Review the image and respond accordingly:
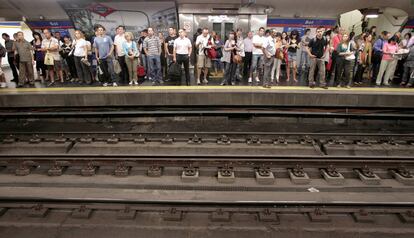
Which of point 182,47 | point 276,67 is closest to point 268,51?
point 276,67

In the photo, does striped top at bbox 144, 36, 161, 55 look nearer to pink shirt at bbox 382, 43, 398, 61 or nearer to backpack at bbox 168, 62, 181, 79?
backpack at bbox 168, 62, 181, 79

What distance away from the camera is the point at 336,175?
514 centimetres

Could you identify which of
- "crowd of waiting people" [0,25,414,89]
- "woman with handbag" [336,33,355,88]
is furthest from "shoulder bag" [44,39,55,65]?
"woman with handbag" [336,33,355,88]

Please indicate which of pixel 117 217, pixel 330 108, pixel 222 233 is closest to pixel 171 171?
pixel 117 217

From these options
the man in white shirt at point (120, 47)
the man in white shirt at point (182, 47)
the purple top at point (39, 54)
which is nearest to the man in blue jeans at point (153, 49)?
the man in white shirt at point (182, 47)

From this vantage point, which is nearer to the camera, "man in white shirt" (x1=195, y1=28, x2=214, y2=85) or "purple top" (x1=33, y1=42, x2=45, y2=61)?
"man in white shirt" (x1=195, y1=28, x2=214, y2=85)

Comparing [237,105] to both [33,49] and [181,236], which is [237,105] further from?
[33,49]

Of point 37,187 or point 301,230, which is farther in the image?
point 37,187

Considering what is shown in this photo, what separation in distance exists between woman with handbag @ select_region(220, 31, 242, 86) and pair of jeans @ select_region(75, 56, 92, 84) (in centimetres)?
491

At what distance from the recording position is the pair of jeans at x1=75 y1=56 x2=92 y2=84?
9614mm

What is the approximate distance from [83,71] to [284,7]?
8.35 meters

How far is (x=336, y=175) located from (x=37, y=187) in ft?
18.6

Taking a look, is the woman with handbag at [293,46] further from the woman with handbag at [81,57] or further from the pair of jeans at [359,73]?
the woman with handbag at [81,57]

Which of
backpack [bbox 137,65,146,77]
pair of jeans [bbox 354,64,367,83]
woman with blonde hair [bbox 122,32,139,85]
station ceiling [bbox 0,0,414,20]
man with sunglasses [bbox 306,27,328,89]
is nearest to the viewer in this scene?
man with sunglasses [bbox 306,27,328,89]
